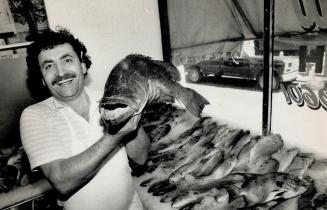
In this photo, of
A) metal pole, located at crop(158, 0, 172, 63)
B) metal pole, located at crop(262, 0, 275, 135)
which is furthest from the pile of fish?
metal pole, located at crop(158, 0, 172, 63)

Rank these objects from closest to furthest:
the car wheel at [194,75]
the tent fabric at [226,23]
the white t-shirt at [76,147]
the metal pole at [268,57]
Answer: the white t-shirt at [76,147] → the tent fabric at [226,23] → the metal pole at [268,57] → the car wheel at [194,75]

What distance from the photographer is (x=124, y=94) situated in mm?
1606

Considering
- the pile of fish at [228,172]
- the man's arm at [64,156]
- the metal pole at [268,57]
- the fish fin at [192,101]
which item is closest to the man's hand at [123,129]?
the man's arm at [64,156]

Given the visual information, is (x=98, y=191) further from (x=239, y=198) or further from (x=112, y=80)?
(x=239, y=198)

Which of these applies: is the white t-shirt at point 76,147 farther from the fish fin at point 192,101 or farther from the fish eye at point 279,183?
the fish eye at point 279,183

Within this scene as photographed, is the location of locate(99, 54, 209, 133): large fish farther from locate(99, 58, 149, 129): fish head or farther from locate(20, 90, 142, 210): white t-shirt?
locate(20, 90, 142, 210): white t-shirt

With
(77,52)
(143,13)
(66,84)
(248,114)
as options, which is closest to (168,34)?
(143,13)

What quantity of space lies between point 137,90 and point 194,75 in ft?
14.5

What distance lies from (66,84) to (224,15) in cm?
244

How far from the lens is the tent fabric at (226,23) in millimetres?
3010

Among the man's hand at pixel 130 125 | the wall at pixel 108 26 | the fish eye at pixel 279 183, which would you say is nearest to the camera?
the man's hand at pixel 130 125

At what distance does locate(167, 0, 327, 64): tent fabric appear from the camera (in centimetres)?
301

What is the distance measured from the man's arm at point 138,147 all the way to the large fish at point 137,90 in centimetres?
64

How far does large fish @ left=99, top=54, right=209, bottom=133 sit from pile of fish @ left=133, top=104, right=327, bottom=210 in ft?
4.49
